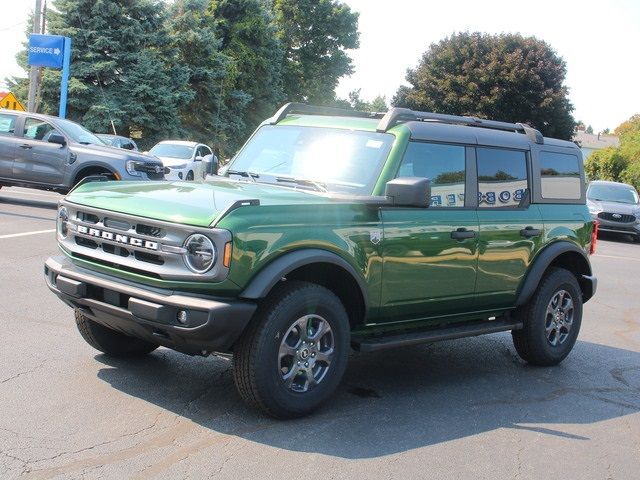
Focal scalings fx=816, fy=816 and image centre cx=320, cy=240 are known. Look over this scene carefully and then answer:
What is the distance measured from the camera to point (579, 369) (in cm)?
716

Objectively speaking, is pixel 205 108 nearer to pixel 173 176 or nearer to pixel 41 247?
pixel 173 176

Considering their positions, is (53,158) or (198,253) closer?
(198,253)

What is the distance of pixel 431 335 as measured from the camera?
19.1 feet

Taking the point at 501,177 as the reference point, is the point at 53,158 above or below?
above

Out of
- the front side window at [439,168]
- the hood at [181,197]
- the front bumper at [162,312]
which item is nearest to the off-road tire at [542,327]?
the front side window at [439,168]

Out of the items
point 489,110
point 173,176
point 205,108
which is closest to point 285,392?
point 173,176

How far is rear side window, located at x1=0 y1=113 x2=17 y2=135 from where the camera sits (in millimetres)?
16609

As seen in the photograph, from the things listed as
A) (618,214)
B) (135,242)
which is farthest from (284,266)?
(618,214)

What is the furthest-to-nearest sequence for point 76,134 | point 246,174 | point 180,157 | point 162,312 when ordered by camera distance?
point 180,157 → point 76,134 → point 246,174 → point 162,312

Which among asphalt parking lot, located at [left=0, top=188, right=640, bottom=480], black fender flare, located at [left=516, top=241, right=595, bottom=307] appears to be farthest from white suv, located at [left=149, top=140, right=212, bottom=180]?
black fender flare, located at [left=516, top=241, right=595, bottom=307]

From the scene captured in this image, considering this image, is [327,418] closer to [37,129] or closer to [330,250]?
[330,250]

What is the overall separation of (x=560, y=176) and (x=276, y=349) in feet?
12.0

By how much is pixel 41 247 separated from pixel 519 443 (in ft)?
26.9

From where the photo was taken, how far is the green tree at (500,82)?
5253 cm
